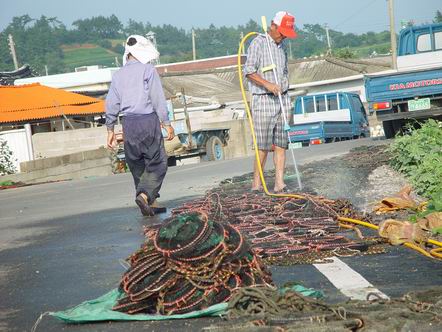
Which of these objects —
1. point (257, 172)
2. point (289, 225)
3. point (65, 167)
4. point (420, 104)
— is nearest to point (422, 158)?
point (257, 172)

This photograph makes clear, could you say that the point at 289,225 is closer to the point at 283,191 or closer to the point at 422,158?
the point at 283,191

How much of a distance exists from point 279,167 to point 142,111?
6.11ft

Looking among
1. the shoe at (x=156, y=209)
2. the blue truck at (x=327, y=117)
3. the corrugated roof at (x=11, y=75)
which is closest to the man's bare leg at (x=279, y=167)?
the shoe at (x=156, y=209)

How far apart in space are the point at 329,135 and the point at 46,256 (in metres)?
25.1

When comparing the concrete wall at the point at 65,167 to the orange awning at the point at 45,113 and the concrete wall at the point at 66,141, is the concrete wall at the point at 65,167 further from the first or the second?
the orange awning at the point at 45,113

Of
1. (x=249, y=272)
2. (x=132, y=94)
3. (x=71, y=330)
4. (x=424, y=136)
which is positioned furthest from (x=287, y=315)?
(x=424, y=136)

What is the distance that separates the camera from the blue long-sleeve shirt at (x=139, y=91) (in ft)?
35.2

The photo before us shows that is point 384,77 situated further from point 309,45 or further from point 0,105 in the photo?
point 309,45

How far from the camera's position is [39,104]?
146 ft

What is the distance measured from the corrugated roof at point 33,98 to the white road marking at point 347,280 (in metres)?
38.4

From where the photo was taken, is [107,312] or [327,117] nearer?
[107,312]

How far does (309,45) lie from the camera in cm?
17762

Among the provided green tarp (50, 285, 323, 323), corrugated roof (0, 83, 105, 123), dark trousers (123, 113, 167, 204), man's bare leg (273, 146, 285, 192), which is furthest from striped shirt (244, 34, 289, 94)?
corrugated roof (0, 83, 105, 123)

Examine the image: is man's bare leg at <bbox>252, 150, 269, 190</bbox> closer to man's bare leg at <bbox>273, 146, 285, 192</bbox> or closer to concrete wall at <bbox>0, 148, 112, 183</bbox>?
man's bare leg at <bbox>273, 146, 285, 192</bbox>
